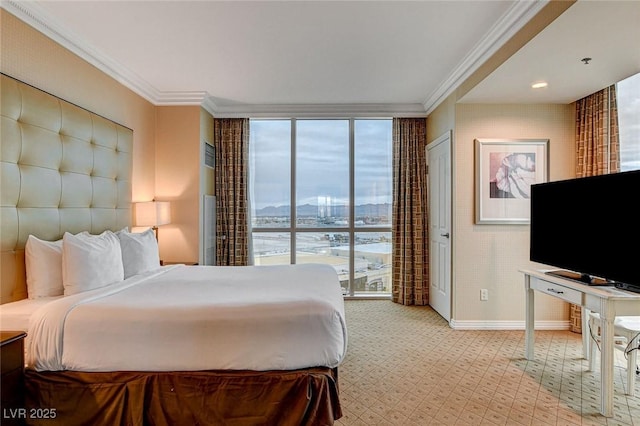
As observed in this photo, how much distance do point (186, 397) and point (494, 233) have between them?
340cm

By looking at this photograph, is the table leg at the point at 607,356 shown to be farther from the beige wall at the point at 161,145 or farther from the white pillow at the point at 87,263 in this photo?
the beige wall at the point at 161,145

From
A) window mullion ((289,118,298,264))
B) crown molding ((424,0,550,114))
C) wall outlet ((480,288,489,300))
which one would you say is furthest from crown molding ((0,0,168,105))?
wall outlet ((480,288,489,300))

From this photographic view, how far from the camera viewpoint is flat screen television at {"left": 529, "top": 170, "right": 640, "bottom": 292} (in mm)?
2213

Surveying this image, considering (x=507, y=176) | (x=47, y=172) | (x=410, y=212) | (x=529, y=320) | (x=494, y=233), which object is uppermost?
(x=507, y=176)

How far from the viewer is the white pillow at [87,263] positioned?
2.34m

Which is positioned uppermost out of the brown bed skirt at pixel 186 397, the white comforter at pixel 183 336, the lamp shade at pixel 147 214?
the lamp shade at pixel 147 214

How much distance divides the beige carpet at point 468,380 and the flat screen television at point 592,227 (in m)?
0.83

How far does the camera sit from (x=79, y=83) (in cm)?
296

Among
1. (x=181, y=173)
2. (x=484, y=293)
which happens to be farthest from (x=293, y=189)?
(x=484, y=293)

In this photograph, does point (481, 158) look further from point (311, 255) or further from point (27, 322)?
point (27, 322)

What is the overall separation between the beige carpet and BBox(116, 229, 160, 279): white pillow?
1998 millimetres

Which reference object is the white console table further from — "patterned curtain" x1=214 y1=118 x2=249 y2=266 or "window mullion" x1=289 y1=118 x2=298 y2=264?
"patterned curtain" x1=214 y1=118 x2=249 y2=266

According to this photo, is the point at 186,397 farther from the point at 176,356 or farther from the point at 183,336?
the point at 183,336

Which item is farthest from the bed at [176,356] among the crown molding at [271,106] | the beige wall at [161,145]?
the beige wall at [161,145]
